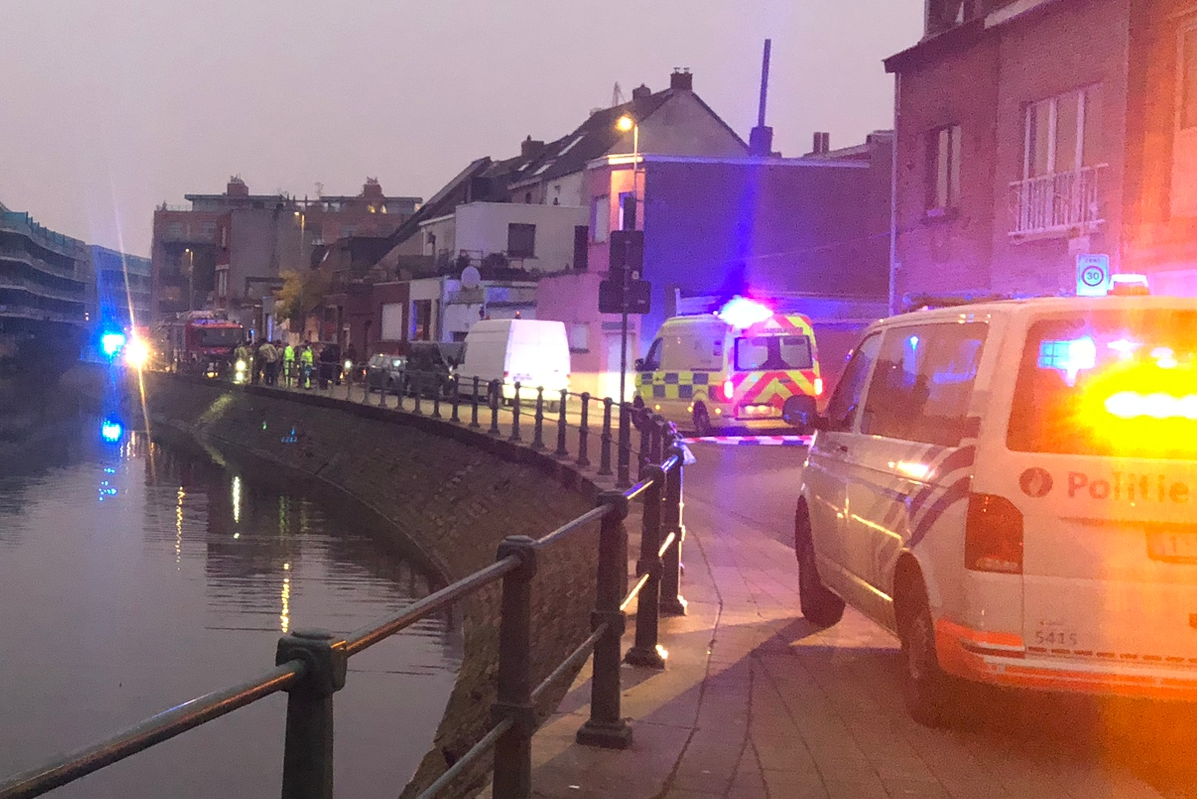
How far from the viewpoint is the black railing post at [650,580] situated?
7.18 metres

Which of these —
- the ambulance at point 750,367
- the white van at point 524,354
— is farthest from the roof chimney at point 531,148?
the ambulance at point 750,367

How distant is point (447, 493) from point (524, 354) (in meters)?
9.57

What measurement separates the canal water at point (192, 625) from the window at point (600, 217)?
42.8 ft

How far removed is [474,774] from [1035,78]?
14.7 meters

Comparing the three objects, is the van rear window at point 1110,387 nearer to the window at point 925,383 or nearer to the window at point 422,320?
the window at point 925,383

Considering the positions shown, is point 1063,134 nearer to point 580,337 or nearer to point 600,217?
point 600,217

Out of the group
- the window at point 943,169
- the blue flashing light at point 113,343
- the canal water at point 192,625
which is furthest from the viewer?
the blue flashing light at point 113,343

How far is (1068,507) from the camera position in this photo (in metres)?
5.50

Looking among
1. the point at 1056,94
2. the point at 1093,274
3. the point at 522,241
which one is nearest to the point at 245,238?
the point at 522,241

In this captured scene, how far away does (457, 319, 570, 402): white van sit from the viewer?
3541 cm

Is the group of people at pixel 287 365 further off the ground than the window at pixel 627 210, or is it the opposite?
the window at pixel 627 210

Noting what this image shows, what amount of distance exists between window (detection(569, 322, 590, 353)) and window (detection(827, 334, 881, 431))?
3435 centimetres

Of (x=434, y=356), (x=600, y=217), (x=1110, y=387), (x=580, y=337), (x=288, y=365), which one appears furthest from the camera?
(x=288, y=365)

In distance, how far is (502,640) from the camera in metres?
4.34
